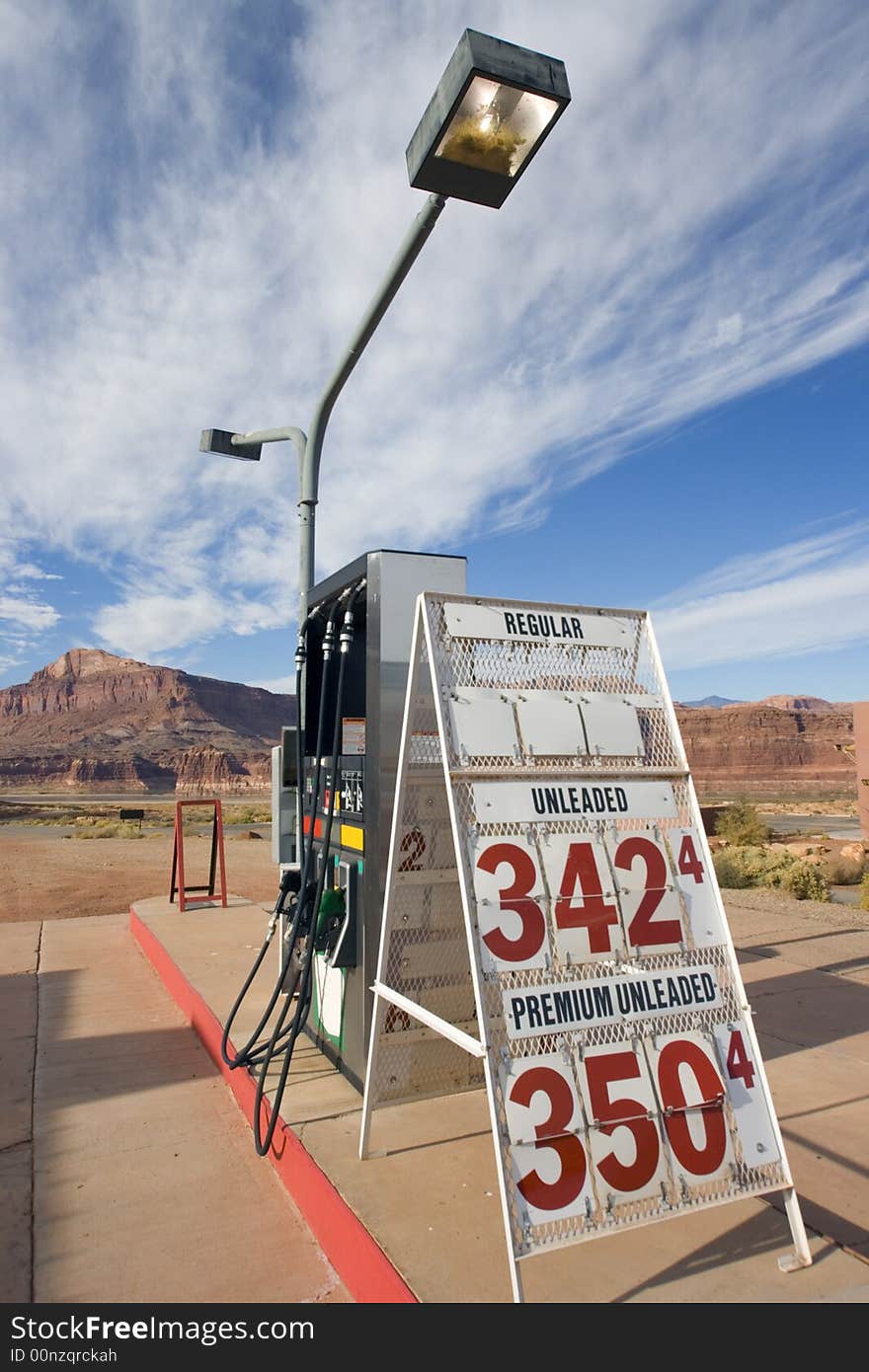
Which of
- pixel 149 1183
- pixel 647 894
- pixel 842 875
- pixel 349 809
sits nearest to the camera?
pixel 647 894

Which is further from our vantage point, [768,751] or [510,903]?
[768,751]

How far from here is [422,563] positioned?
174 inches

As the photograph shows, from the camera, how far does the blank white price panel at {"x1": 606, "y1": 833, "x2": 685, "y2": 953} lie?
3.17m

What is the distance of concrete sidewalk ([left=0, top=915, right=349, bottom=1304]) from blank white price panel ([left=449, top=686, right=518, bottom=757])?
1997mm

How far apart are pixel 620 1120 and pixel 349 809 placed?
2362 millimetres

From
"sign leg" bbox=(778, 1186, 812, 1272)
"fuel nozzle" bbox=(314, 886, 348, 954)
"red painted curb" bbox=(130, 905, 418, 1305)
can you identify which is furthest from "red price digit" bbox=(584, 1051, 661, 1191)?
"fuel nozzle" bbox=(314, 886, 348, 954)

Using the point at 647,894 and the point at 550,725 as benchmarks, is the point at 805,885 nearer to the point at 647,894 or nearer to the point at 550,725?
the point at 647,894

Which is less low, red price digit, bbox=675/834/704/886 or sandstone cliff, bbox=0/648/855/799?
sandstone cliff, bbox=0/648/855/799

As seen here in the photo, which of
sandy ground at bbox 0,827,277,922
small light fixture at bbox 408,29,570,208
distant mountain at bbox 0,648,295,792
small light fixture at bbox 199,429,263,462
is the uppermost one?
distant mountain at bbox 0,648,295,792

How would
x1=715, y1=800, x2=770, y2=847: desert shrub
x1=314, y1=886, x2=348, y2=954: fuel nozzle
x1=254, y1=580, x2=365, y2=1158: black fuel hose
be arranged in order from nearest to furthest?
1. x1=254, y1=580, x2=365, y2=1158: black fuel hose
2. x1=314, y1=886, x2=348, y2=954: fuel nozzle
3. x1=715, y1=800, x2=770, y2=847: desert shrub

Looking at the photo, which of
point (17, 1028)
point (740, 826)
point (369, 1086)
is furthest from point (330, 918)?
point (740, 826)

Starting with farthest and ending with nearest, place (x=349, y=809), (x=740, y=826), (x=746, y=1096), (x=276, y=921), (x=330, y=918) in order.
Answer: (x=740, y=826), (x=276, y=921), (x=349, y=809), (x=330, y=918), (x=746, y=1096)

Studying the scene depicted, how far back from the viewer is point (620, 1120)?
2.86 metres

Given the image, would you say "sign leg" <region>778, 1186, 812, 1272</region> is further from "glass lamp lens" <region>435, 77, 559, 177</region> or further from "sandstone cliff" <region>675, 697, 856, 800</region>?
"sandstone cliff" <region>675, 697, 856, 800</region>
